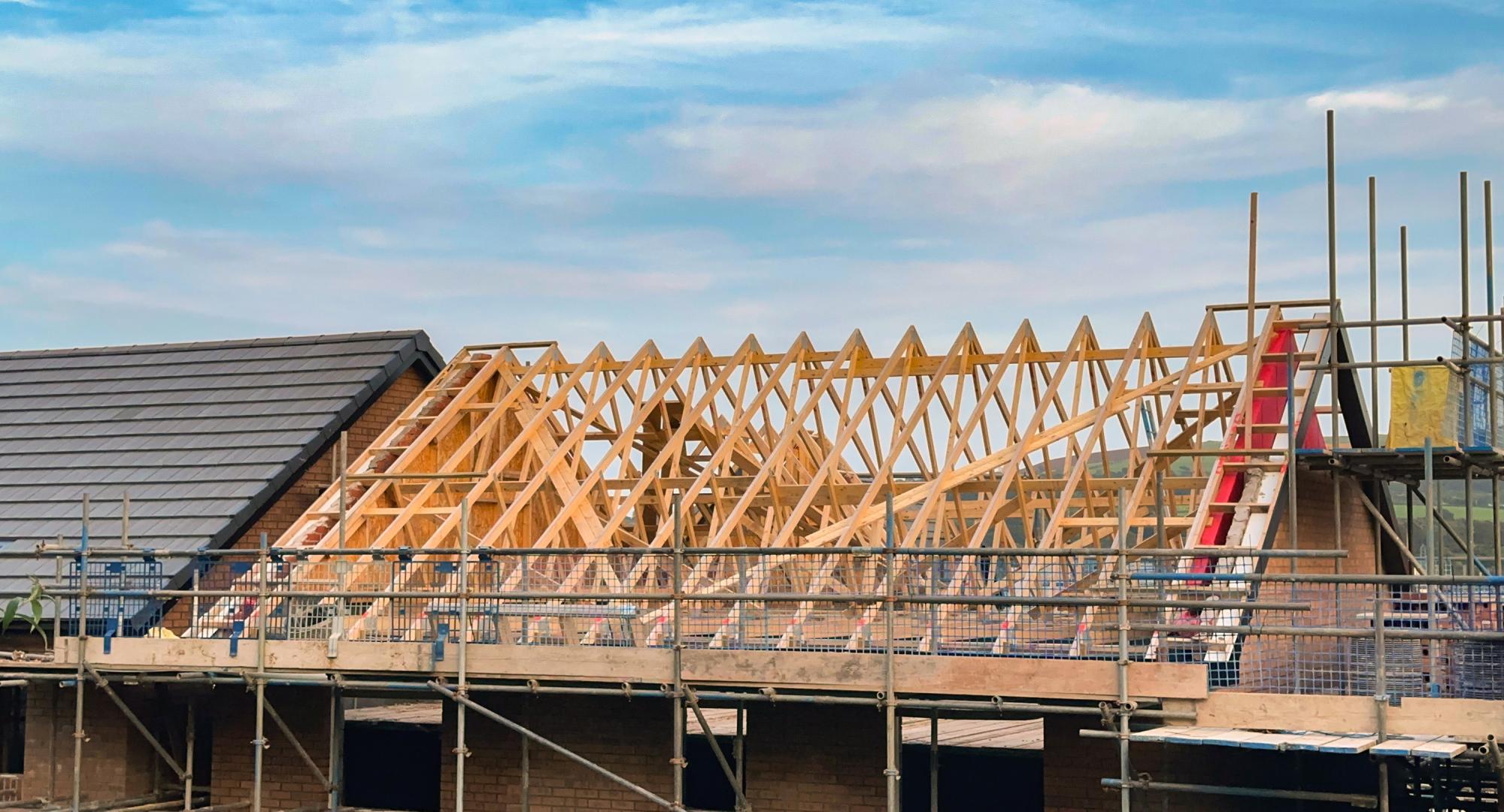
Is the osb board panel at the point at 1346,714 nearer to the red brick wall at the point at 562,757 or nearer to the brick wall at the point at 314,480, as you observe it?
the red brick wall at the point at 562,757

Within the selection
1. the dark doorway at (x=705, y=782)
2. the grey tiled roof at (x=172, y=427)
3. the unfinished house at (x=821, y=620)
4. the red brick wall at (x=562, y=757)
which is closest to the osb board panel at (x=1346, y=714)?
the unfinished house at (x=821, y=620)

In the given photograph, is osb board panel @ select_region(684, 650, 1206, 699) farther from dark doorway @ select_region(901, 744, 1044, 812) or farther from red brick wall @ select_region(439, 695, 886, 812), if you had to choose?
dark doorway @ select_region(901, 744, 1044, 812)

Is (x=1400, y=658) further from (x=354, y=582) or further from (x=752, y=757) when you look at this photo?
(x=354, y=582)

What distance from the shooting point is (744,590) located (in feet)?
57.3

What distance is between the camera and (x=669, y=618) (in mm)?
18047

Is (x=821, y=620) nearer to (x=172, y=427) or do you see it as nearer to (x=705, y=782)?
(x=705, y=782)

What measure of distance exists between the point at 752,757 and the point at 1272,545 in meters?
5.77

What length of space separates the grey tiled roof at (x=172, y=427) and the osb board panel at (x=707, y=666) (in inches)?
92.1

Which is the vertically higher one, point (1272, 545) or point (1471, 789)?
point (1272, 545)

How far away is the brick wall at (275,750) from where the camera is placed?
67.6ft

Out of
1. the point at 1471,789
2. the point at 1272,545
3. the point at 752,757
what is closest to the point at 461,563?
the point at 752,757

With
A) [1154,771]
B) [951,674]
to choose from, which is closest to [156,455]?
[951,674]

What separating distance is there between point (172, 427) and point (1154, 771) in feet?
48.5

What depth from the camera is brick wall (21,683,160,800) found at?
20.9 m
